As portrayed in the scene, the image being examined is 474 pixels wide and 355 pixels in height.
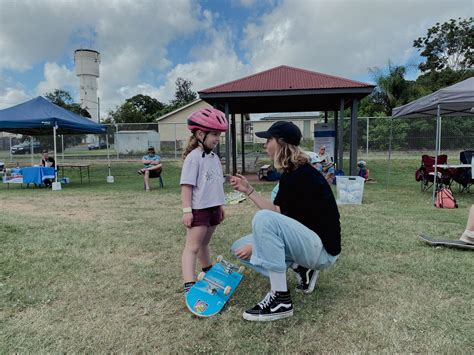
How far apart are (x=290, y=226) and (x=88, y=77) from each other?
69.9 metres

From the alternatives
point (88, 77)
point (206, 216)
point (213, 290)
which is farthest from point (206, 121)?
point (88, 77)

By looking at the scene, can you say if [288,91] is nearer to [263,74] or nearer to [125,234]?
[263,74]

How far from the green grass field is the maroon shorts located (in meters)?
0.60

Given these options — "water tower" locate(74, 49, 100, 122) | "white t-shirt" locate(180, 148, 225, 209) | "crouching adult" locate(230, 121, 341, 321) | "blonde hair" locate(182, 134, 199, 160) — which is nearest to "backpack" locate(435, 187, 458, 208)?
"crouching adult" locate(230, 121, 341, 321)

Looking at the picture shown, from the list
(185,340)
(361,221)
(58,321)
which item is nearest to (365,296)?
(185,340)

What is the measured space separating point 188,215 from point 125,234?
242cm

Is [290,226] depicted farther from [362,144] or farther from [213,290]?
[362,144]

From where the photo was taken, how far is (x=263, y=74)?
11773mm

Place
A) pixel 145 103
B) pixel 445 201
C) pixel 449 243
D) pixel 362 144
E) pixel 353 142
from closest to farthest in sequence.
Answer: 1. pixel 449 243
2. pixel 445 201
3. pixel 353 142
4. pixel 362 144
5. pixel 145 103

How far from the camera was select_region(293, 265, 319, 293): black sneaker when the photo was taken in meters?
2.79

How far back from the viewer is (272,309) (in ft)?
7.82

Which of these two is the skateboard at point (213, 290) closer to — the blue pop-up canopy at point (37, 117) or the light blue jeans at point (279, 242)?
the light blue jeans at point (279, 242)

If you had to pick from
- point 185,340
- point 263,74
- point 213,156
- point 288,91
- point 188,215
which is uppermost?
point 263,74

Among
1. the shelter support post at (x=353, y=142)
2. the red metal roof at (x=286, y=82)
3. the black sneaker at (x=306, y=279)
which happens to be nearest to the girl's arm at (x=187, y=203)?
the black sneaker at (x=306, y=279)
